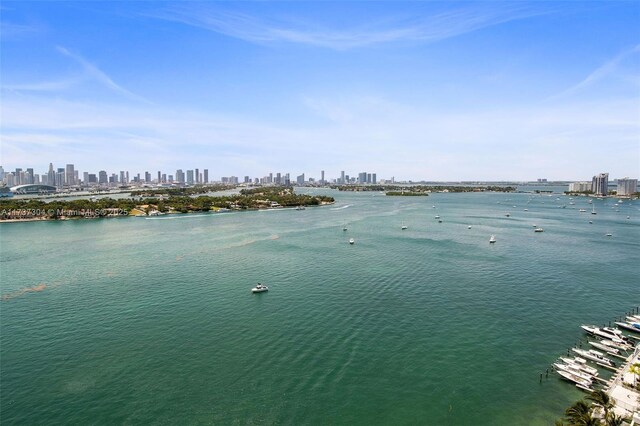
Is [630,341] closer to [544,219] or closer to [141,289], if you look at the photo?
[141,289]

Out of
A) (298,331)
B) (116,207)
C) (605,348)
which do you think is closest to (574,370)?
(605,348)

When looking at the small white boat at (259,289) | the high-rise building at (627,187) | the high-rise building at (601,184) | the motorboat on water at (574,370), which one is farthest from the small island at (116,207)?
the high-rise building at (627,187)

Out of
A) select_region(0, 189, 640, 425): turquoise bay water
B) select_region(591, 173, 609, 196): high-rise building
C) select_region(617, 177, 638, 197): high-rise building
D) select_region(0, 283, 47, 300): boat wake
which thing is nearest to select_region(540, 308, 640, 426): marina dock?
select_region(0, 189, 640, 425): turquoise bay water

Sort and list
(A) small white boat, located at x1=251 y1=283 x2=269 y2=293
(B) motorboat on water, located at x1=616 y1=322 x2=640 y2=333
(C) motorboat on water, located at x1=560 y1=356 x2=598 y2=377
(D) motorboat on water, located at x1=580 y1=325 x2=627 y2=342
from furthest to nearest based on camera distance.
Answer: (A) small white boat, located at x1=251 y1=283 x2=269 y2=293 → (B) motorboat on water, located at x1=616 y1=322 x2=640 y2=333 → (D) motorboat on water, located at x1=580 y1=325 x2=627 y2=342 → (C) motorboat on water, located at x1=560 y1=356 x2=598 y2=377

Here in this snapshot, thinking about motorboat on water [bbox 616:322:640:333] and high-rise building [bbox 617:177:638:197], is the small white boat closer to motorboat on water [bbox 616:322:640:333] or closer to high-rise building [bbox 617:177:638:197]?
motorboat on water [bbox 616:322:640:333]

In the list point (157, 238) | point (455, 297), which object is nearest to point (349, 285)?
point (455, 297)

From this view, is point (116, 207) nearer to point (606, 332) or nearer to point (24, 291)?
point (24, 291)

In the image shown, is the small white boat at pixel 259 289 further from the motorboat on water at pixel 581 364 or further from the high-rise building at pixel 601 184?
→ the high-rise building at pixel 601 184
